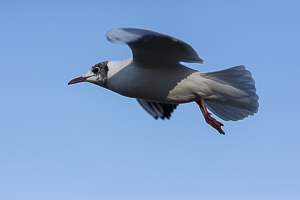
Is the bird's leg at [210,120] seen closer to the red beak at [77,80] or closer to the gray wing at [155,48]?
the gray wing at [155,48]

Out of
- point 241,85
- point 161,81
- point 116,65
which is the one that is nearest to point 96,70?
point 116,65

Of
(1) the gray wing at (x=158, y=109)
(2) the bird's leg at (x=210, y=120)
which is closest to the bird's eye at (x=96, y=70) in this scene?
(1) the gray wing at (x=158, y=109)

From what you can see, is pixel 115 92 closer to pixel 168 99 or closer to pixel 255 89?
pixel 168 99

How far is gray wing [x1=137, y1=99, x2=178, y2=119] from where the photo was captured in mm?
7410

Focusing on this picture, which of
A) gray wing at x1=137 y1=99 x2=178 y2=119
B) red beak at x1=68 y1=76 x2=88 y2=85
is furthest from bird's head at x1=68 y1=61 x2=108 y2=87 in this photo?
gray wing at x1=137 y1=99 x2=178 y2=119

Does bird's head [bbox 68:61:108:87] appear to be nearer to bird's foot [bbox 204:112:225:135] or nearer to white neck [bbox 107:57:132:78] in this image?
white neck [bbox 107:57:132:78]

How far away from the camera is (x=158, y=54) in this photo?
552 cm

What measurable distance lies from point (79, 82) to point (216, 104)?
1.96m

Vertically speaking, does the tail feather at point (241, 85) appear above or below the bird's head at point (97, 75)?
below

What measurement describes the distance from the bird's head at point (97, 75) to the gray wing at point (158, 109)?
1229 millimetres

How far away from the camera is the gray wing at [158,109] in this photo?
7.41 m

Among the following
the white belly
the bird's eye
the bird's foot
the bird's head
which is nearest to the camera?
the white belly

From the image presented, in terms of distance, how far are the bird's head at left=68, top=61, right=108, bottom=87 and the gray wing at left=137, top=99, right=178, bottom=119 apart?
1.23m

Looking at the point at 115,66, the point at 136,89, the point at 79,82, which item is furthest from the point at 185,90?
the point at 79,82
